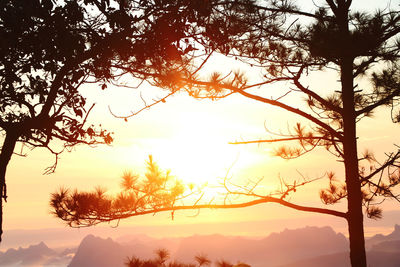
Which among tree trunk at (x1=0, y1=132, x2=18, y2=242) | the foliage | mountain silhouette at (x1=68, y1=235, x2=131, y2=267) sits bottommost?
mountain silhouette at (x1=68, y1=235, x2=131, y2=267)

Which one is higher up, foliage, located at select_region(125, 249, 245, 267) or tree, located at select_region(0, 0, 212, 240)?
tree, located at select_region(0, 0, 212, 240)

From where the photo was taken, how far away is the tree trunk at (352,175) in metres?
6.32

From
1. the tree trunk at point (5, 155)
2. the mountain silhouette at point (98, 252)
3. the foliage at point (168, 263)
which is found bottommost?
the mountain silhouette at point (98, 252)

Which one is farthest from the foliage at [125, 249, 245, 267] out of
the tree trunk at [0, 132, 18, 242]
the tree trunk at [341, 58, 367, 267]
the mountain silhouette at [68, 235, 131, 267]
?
the mountain silhouette at [68, 235, 131, 267]

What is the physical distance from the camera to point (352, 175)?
258 inches

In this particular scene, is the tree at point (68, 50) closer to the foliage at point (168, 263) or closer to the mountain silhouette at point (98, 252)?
the foliage at point (168, 263)

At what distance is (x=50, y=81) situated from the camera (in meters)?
5.54

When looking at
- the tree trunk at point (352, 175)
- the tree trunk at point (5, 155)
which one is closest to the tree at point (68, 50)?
the tree trunk at point (5, 155)

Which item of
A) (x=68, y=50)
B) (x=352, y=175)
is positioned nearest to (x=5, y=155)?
(x=68, y=50)

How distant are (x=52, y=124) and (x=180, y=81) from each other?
2.15 meters

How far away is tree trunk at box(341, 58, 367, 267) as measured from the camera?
6.32 meters

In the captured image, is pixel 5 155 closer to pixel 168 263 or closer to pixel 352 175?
pixel 168 263

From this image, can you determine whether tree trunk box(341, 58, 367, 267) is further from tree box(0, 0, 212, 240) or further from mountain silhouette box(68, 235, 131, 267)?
mountain silhouette box(68, 235, 131, 267)

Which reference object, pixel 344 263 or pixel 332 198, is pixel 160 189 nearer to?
pixel 332 198
